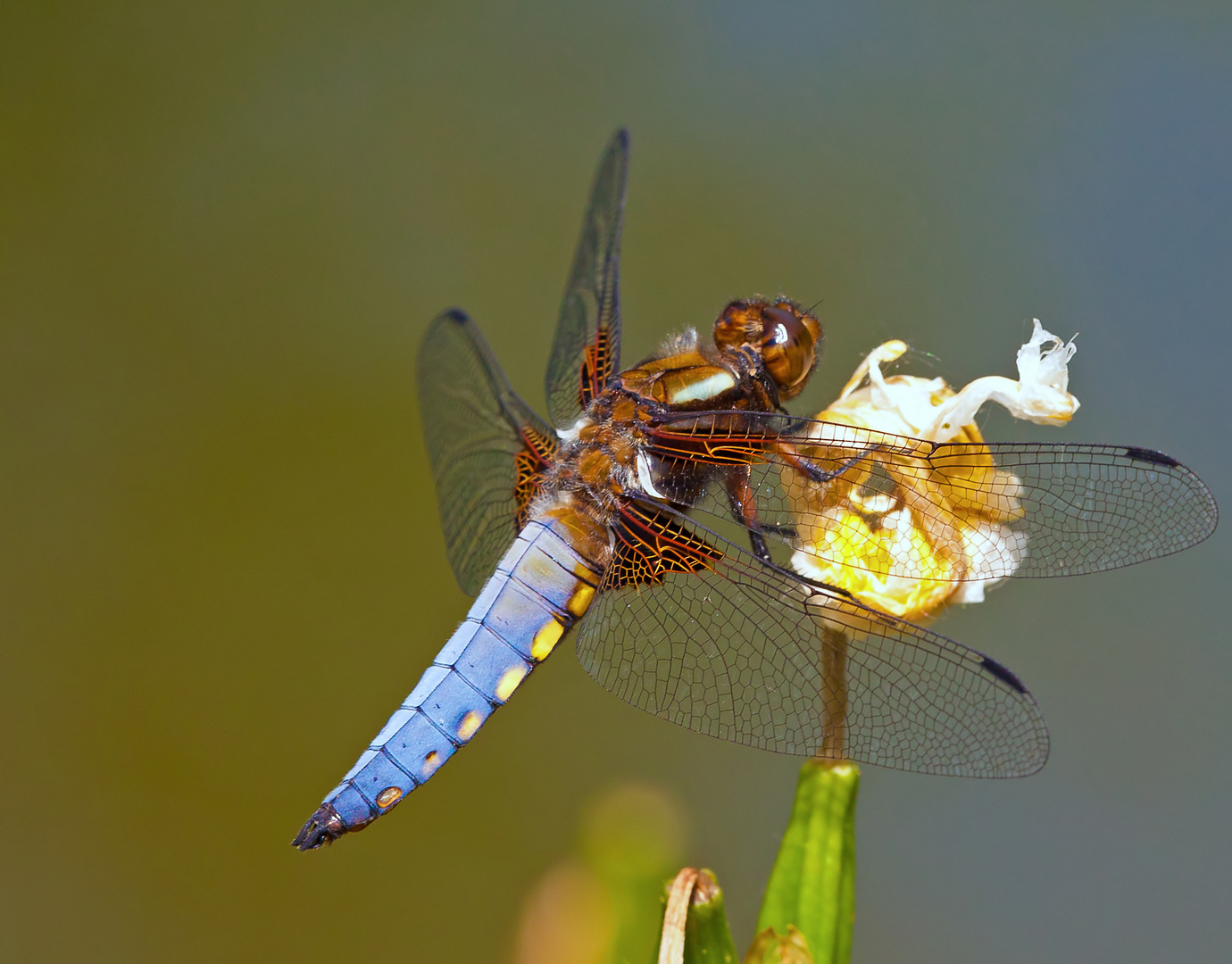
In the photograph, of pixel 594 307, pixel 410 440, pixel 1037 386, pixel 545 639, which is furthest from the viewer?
pixel 410 440

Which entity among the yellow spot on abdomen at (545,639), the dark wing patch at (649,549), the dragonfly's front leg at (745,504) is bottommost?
the yellow spot on abdomen at (545,639)

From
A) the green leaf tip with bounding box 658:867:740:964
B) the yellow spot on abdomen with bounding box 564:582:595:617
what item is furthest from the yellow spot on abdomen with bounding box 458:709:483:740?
the green leaf tip with bounding box 658:867:740:964

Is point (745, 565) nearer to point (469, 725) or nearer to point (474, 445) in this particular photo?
point (469, 725)

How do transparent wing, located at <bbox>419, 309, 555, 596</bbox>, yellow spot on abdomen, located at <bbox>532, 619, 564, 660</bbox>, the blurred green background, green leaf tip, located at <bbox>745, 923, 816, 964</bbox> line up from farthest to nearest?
the blurred green background < transparent wing, located at <bbox>419, 309, 555, 596</bbox> < yellow spot on abdomen, located at <bbox>532, 619, 564, 660</bbox> < green leaf tip, located at <bbox>745, 923, 816, 964</bbox>

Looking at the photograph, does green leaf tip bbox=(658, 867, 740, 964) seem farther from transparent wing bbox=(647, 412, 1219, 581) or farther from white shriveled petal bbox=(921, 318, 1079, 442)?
white shriveled petal bbox=(921, 318, 1079, 442)

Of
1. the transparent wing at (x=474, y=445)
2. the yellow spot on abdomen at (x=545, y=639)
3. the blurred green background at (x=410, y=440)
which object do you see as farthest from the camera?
the blurred green background at (x=410, y=440)

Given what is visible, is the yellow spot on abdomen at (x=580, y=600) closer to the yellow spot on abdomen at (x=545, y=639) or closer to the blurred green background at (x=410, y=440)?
the yellow spot on abdomen at (x=545, y=639)

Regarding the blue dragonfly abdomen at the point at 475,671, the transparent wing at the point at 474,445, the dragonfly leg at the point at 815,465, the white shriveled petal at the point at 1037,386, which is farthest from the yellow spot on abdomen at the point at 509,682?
the white shriveled petal at the point at 1037,386

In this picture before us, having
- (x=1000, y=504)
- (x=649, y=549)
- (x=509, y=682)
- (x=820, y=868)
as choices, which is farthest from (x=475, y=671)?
(x=1000, y=504)
